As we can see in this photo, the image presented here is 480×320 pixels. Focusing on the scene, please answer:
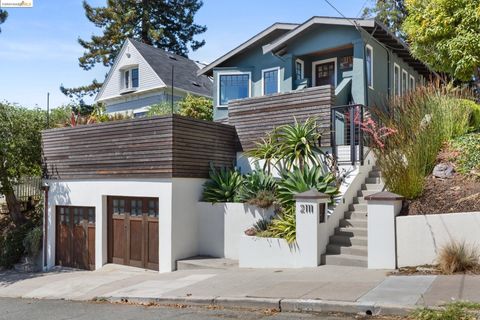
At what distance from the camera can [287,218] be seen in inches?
451

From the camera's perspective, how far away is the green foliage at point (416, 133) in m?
10.7

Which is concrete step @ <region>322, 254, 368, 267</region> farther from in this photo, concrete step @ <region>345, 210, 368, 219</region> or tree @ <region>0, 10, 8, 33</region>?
tree @ <region>0, 10, 8, 33</region>

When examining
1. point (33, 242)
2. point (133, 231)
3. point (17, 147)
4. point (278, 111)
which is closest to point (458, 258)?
point (278, 111)

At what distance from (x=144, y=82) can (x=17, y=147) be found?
10.5 metres

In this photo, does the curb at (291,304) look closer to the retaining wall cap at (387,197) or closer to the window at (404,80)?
the retaining wall cap at (387,197)

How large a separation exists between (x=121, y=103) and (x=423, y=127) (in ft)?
65.3

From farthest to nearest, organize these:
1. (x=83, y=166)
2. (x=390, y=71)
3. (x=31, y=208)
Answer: (x=31, y=208)
(x=390, y=71)
(x=83, y=166)

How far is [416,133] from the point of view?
11.9 metres

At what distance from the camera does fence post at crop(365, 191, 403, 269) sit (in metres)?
9.73

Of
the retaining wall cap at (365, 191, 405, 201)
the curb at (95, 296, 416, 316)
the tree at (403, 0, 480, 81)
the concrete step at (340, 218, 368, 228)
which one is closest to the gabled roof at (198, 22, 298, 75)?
the tree at (403, 0, 480, 81)

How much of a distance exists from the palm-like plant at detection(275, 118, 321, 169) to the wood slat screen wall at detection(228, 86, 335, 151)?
0.88ft

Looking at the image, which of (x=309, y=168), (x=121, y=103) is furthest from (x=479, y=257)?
(x=121, y=103)

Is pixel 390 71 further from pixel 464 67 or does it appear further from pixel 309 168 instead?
pixel 309 168

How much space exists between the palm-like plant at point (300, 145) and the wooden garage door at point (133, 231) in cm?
384
